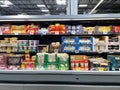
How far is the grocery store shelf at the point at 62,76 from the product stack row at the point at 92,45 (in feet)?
3.12

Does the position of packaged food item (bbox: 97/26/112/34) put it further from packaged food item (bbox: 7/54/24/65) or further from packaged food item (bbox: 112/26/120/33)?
packaged food item (bbox: 7/54/24/65)

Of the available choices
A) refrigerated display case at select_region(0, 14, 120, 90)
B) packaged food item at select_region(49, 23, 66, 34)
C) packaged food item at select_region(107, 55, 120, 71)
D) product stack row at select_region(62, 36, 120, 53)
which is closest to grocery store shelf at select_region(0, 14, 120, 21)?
packaged food item at select_region(49, 23, 66, 34)

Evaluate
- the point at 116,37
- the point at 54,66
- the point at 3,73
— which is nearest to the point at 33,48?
the point at 54,66

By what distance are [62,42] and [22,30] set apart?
895mm

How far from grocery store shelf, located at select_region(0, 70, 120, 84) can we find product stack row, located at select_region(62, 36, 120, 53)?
0.95m

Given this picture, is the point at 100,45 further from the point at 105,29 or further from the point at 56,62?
the point at 56,62

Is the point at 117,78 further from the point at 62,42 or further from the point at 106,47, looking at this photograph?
the point at 62,42

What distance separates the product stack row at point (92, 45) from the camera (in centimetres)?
424

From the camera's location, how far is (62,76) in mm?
3373

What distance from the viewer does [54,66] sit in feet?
12.5

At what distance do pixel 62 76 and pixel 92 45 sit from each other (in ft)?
3.96

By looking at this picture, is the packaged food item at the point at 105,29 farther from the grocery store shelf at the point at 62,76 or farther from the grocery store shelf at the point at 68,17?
the grocery store shelf at the point at 62,76

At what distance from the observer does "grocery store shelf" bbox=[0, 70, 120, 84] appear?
130 inches

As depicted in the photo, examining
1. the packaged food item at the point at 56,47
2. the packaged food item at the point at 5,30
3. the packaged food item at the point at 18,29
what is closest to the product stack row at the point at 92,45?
the packaged food item at the point at 56,47
